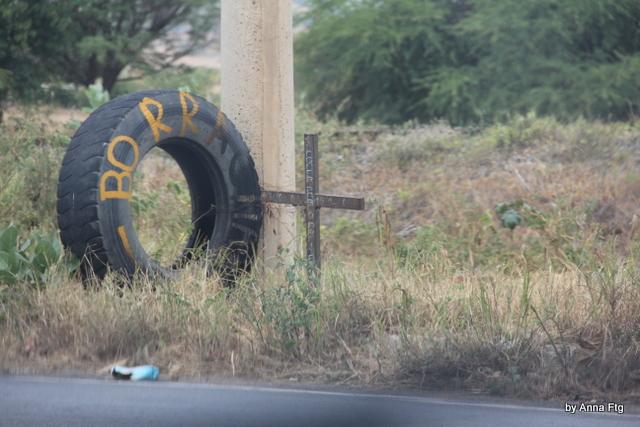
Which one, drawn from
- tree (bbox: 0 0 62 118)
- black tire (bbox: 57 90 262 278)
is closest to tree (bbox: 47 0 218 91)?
tree (bbox: 0 0 62 118)

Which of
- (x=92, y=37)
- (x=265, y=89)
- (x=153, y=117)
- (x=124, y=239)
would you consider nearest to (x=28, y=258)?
(x=124, y=239)

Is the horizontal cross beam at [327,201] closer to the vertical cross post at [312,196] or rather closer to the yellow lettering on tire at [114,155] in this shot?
the vertical cross post at [312,196]

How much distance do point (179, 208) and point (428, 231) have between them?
255 cm

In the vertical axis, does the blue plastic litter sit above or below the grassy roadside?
below

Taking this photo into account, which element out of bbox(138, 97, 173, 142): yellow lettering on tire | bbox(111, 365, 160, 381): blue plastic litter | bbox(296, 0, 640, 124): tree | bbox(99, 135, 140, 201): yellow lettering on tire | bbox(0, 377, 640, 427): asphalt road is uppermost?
bbox(296, 0, 640, 124): tree

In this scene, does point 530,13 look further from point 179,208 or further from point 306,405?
point 306,405

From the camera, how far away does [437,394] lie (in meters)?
5.66

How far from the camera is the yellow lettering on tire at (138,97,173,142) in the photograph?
24.9 feet

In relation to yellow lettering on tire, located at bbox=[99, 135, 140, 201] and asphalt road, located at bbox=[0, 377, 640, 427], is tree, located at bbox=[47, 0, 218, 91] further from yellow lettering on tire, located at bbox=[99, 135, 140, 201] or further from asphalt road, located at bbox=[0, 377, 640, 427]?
asphalt road, located at bbox=[0, 377, 640, 427]

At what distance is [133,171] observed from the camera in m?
7.48

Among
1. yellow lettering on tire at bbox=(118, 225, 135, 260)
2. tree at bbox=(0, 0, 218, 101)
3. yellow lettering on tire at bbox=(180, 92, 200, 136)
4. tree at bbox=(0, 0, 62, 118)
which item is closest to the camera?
yellow lettering on tire at bbox=(118, 225, 135, 260)

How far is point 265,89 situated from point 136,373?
3104 mm

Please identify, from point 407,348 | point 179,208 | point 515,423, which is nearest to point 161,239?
point 179,208

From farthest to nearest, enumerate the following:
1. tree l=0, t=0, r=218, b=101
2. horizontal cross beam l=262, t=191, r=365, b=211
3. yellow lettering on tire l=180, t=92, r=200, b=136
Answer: tree l=0, t=0, r=218, b=101, yellow lettering on tire l=180, t=92, r=200, b=136, horizontal cross beam l=262, t=191, r=365, b=211
